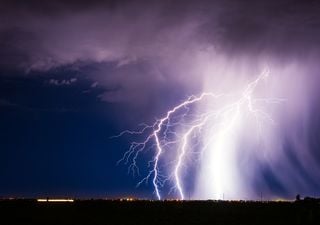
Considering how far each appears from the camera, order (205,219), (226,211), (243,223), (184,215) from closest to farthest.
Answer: (243,223)
(205,219)
(184,215)
(226,211)

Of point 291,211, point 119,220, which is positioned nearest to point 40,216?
point 119,220

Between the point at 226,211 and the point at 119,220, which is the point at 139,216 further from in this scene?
the point at 226,211

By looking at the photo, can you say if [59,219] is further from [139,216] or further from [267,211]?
[267,211]

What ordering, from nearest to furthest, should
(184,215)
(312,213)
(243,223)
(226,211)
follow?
(312,213) < (243,223) < (184,215) < (226,211)

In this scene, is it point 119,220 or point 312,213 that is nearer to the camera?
point 312,213

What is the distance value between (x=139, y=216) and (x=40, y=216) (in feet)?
25.1

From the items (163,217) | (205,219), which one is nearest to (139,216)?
(163,217)

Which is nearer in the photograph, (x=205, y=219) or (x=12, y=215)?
(x=205, y=219)

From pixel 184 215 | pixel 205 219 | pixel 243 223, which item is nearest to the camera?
pixel 243 223

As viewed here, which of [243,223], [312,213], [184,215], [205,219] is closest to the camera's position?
[312,213]

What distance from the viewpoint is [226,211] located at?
146 feet

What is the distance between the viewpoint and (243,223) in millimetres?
35562

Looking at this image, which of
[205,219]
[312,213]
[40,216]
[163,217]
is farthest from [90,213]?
[312,213]

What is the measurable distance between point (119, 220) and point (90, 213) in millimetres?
6358
